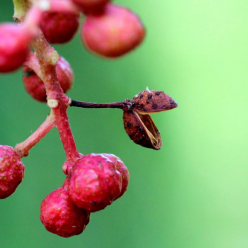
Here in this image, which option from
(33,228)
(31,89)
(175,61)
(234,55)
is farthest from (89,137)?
(31,89)

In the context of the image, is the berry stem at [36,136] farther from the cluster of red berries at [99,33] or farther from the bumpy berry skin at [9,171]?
the cluster of red berries at [99,33]

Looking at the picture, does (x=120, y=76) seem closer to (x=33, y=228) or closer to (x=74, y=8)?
(x=33, y=228)

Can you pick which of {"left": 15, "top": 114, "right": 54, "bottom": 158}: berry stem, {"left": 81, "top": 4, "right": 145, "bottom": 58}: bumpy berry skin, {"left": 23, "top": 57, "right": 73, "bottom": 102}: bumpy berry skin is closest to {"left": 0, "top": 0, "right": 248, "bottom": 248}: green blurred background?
{"left": 23, "top": 57, "right": 73, "bottom": 102}: bumpy berry skin

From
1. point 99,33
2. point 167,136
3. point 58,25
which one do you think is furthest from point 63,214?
point 167,136

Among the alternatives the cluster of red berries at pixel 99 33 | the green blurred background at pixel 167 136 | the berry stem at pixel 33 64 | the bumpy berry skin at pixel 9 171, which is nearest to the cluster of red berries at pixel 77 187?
the bumpy berry skin at pixel 9 171

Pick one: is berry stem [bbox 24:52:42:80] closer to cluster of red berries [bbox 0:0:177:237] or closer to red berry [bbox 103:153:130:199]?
cluster of red berries [bbox 0:0:177:237]
